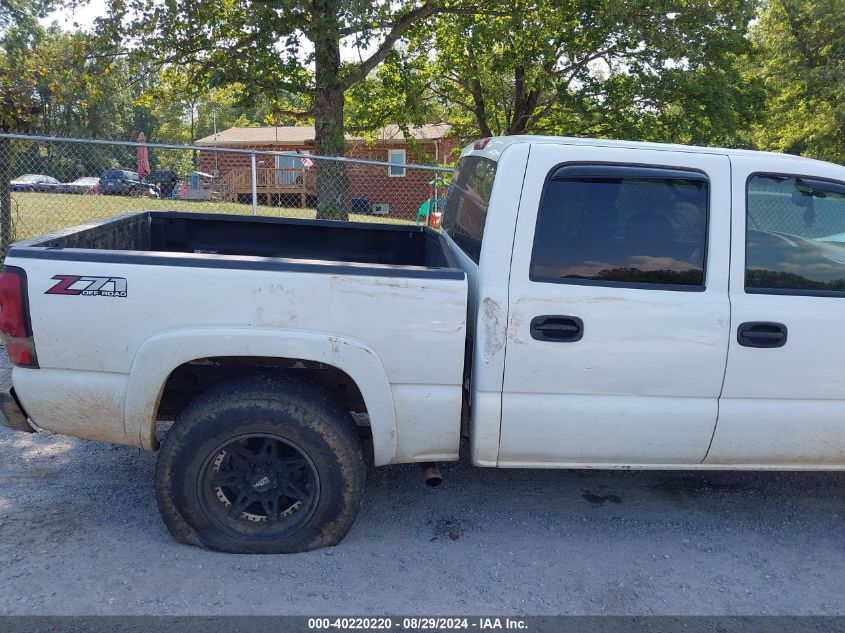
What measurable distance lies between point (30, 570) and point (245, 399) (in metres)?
1.23

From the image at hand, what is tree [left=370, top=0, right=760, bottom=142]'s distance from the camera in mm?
10305

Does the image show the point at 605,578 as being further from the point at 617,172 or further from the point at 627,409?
the point at 617,172

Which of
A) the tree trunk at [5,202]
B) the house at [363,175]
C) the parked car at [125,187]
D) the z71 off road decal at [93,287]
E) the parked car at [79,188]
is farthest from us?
the house at [363,175]

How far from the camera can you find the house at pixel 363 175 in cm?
1316

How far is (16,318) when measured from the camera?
9.93 ft

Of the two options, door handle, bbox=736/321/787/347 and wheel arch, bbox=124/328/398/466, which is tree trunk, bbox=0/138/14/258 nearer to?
wheel arch, bbox=124/328/398/466

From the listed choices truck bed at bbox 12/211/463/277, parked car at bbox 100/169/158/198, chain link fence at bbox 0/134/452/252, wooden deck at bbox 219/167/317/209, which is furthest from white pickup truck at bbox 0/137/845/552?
wooden deck at bbox 219/167/317/209

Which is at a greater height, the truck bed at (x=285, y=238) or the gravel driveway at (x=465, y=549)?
the truck bed at (x=285, y=238)

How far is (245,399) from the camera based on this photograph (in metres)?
3.15

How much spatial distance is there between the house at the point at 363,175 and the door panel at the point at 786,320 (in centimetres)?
594

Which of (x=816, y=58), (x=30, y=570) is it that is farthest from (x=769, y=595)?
(x=816, y=58)

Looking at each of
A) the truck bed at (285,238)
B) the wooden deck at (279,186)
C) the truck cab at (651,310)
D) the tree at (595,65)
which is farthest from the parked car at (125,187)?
the truck cab at (651,310)

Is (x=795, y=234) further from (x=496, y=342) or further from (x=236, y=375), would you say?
(x=236, y=375)

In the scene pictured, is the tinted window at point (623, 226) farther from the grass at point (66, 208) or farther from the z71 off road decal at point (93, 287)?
the grass at point (66, 208)
